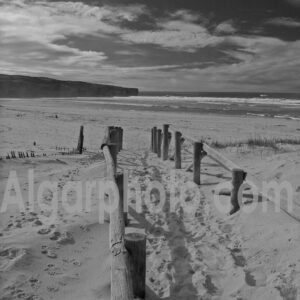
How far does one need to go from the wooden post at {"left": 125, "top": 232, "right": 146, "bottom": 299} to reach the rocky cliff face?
86.6 metres

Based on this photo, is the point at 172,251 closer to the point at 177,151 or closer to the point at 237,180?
the point at 237,180

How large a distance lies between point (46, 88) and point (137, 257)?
103326mm

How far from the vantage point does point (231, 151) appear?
1116 cm

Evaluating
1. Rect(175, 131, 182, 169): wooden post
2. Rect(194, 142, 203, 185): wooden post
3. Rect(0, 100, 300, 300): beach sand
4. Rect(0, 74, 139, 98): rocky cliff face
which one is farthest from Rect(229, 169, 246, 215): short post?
Rect(0, 74, 139, 98): rocky cliff face

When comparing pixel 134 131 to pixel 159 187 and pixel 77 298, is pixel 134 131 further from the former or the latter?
pixel 77 298

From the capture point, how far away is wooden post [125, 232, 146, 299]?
3.03 meters

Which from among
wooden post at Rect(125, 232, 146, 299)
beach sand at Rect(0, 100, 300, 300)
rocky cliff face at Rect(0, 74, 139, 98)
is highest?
rocky cliff face at Rect(0, 74, 139, 98)

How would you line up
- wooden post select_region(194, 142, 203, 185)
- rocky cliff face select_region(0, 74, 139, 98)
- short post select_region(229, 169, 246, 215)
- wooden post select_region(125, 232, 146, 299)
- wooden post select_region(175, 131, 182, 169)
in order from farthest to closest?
rocky cliff face select_region(0, 74, 139, 98), wooden post select_region(175, 131, 182, 169), wooden post select_region(194, 142, 203, 185), short post select_region(229, 169, 246, 215), wooden post select_region(125, 232, 146, 299)

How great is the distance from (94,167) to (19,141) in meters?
6.06

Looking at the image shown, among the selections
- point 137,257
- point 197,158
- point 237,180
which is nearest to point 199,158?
point 197,158

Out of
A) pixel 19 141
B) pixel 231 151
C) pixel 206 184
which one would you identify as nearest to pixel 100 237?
pixel 206 184

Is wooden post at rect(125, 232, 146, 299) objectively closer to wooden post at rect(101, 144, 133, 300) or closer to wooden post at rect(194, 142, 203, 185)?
wooden post at rect(101, 144, 133, 300)

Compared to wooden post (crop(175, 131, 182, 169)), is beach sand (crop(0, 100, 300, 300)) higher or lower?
lower

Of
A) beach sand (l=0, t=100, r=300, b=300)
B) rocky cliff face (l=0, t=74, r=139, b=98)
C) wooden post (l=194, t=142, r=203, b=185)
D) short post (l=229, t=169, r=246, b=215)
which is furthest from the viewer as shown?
rocky cliff face (l=0, t=74, r=139, b=98)
